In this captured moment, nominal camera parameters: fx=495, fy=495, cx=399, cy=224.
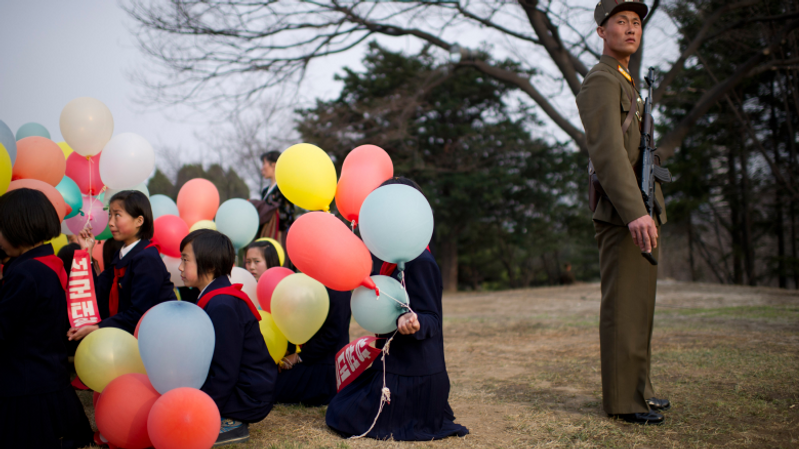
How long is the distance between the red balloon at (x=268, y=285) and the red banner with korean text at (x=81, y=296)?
2.87 feet

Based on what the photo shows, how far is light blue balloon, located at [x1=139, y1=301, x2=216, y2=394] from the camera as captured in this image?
6.32 ft

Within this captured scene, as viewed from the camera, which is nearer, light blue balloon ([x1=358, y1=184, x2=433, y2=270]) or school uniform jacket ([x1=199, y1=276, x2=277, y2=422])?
light blue balloon ([x1=358, y1=184, x2=433, y2=270])

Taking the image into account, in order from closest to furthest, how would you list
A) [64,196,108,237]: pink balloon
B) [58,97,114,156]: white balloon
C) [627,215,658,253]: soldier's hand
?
[627,215,658,253]: soldier's hand
[58,97,114,156]: white balloon
[64,196,108,237]: pink balloon

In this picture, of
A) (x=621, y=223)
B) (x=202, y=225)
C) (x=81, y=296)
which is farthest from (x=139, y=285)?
(x=621, y=223)

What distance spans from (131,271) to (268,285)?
74 cm

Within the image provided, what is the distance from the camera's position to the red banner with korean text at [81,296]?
91.8 inches

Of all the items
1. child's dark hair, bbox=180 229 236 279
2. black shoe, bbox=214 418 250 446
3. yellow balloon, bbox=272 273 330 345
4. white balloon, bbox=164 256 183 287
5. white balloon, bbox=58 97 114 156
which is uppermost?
white balloon, bbox=58 97 114 156

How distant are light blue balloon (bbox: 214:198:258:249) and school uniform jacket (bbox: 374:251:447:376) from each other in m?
2.06

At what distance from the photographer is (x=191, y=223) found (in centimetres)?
396

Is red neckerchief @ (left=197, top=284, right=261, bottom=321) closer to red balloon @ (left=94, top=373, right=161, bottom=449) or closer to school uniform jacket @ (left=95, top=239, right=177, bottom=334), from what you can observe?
red balloon @ (left=94, top=373, right=161, bottom=449)

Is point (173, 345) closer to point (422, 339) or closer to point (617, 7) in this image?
point (422, 339)

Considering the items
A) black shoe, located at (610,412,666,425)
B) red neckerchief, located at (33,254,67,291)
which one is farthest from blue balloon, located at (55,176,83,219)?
black shoe, located at (610,412,666,425)

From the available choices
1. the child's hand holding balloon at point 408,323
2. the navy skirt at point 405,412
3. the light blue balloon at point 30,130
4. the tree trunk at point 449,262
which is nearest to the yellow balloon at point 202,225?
the light blue balloon at point 30,130

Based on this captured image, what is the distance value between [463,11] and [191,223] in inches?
253
